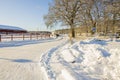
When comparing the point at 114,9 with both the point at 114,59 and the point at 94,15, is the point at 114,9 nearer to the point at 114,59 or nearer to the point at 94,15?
the point at 94,15

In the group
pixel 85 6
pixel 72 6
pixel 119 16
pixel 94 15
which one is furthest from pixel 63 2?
pixel 119 16

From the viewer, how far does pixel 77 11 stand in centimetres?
3875

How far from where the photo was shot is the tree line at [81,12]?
38.4 m

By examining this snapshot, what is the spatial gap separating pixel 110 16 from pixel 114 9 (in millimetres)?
2902

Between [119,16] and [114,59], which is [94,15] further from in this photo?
[114,59]

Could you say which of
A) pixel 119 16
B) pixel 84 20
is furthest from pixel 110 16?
pixel 84 20

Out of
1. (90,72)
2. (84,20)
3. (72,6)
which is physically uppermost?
(72,6)

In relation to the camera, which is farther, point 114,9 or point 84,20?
point 84,20

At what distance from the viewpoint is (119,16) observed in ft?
136

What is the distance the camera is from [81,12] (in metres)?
39.5

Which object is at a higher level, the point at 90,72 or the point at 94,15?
the point at 94,15

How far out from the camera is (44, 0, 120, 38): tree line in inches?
1511

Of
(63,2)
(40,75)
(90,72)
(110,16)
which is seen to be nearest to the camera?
(40,75)

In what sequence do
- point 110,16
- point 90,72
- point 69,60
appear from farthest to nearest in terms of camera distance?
point 110,16 → point 69,60 → point 90,72
